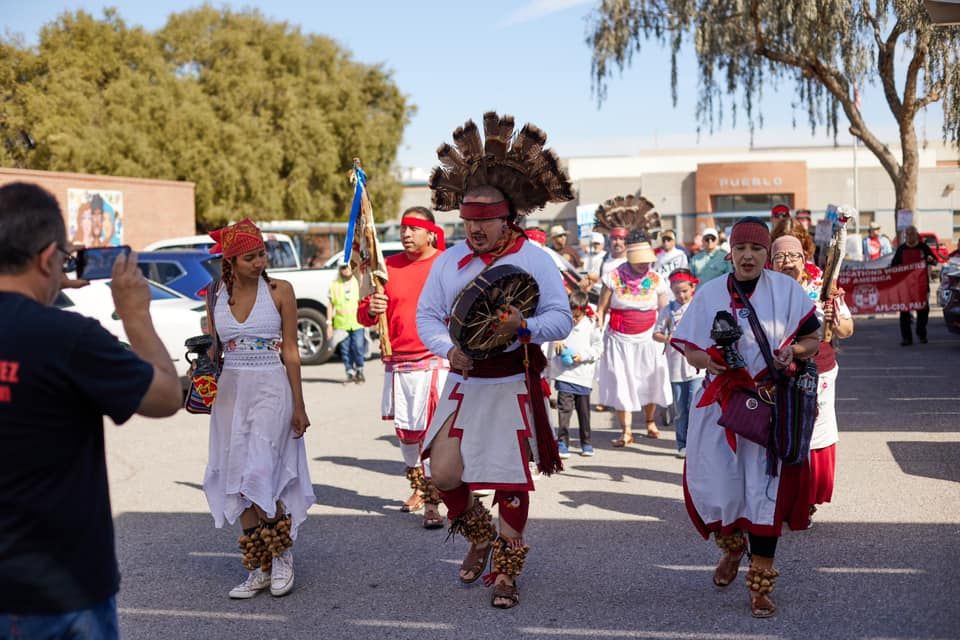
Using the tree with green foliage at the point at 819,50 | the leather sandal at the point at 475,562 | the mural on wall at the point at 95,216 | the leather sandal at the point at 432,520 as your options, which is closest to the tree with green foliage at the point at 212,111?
the mural on wall at the point at 95,216

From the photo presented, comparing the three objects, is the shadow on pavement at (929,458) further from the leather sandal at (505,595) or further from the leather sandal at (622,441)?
the leather sandal at (505,595)

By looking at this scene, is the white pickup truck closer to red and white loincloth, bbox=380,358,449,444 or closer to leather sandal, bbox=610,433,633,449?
leather sandal, bbox=610,433,633,449

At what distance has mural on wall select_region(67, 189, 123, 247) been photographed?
27.8 m

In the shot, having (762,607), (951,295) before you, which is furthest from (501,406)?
(951,295)

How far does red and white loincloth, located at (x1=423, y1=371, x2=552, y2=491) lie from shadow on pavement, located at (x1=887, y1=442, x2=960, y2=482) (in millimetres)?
4000

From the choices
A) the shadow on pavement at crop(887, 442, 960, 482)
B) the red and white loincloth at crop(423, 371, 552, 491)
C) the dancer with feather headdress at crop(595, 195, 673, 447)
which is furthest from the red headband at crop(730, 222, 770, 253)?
the dancer with feather headdress at crop(595, 195, 673, 447)

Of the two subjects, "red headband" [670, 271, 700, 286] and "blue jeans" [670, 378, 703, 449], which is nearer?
"blue jeans" [670, 378, 703, 449]

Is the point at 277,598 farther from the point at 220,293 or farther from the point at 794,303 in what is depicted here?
the point at 794,303

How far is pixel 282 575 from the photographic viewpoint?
5688 mm

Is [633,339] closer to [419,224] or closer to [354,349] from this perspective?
[419,224]

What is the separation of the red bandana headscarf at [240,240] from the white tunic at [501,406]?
41.5 inches

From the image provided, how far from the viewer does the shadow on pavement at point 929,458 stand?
26.5 feet

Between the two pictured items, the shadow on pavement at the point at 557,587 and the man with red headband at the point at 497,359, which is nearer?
the shadow on pavement at the point at 557,587

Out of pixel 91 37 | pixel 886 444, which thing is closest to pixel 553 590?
pixel 886 444
